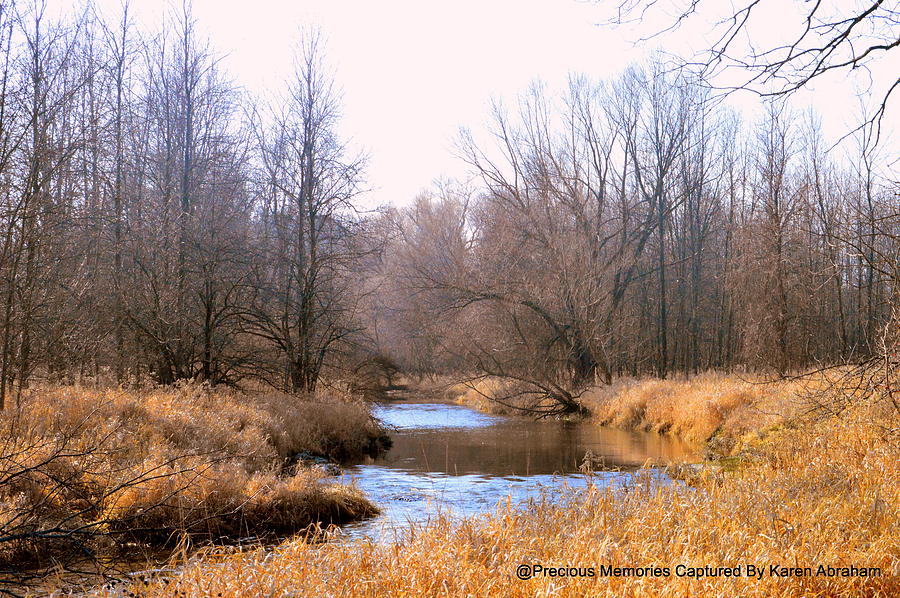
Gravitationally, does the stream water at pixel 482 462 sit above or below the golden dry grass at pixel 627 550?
below

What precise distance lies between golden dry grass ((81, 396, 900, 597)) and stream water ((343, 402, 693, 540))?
1.16m

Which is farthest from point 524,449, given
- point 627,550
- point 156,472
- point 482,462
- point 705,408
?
point 627,550

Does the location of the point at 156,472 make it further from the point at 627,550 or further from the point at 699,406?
the point at 699,406

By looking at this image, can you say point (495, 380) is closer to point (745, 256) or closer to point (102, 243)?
point (745, 256)

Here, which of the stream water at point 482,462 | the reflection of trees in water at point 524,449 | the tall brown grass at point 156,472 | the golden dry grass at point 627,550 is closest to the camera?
the golden dry grass at point 627,550

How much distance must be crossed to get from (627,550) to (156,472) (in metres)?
6.71

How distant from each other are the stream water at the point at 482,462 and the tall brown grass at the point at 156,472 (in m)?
1.13

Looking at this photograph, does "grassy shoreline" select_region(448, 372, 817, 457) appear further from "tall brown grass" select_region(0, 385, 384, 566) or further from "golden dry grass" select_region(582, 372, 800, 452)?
"tall brown grass" select_region(0, 385, 384, 566)

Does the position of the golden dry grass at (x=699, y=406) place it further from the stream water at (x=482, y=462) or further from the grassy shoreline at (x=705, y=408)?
the stream water at (x=482, y=462)

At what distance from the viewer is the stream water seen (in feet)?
35.9

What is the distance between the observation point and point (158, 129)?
23281 millimetres

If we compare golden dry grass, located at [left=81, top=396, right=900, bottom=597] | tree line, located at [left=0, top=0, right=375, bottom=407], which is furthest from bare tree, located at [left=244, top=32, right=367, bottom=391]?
golden dry grass, located at [left=81, top=396, right=900, bottom=597]

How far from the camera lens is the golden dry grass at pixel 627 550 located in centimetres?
494

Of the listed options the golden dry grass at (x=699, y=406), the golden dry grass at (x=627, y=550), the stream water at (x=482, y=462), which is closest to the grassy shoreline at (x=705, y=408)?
the golden dry grass at (x=699, y=406)
